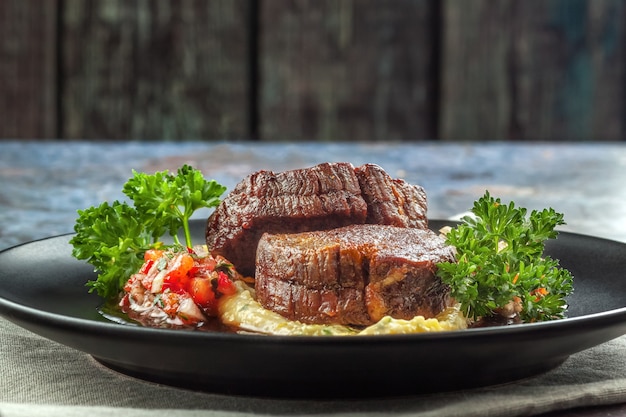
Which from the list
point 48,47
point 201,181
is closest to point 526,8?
point 48,47

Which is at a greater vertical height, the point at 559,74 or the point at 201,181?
the point at 559,74

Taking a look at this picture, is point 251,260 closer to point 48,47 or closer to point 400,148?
point 400,148

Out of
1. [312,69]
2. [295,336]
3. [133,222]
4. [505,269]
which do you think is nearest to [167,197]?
[133,222]

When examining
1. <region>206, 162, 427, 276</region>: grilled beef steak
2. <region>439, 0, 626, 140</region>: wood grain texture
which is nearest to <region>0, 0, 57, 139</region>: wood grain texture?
<region>439, 0, 626, 140</region>: wood grain texture

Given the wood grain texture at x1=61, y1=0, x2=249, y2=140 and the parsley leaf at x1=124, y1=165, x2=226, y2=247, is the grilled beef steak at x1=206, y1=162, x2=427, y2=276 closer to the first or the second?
the parsley leaf at x1=124, y1=165, x2=226, y2=247

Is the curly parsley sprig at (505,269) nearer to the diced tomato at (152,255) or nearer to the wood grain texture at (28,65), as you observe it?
the diced tomato at (152,255)

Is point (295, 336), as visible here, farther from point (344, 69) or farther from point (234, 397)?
point (344, 69)
